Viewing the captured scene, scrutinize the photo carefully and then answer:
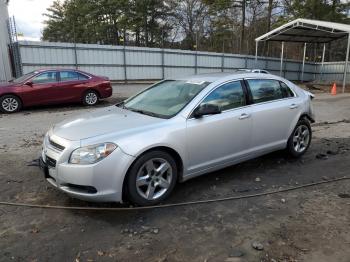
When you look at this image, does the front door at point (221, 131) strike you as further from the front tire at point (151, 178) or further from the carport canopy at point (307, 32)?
the carport canopy at point (307, 32)

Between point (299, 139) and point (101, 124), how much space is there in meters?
3.60

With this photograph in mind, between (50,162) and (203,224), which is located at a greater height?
(50,162)

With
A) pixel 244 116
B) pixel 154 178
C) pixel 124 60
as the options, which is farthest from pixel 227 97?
pixel 124 60

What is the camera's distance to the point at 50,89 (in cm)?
1229

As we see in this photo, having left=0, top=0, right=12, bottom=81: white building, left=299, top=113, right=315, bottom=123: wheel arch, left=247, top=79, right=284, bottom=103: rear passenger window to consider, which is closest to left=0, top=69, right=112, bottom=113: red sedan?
left=0, top=0, right=12, bottom=81: white building

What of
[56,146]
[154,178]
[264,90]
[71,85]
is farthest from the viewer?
[71,85]

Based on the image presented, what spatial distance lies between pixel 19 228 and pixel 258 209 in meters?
2.70

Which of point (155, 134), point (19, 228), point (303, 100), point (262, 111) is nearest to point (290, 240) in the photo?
point (155, 134)

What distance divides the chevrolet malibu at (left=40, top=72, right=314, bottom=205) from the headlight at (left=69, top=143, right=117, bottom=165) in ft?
0.04

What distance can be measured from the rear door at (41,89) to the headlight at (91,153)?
9.13 metres

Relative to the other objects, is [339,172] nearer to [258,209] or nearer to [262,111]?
[262,111]

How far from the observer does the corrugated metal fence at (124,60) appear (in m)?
17.9

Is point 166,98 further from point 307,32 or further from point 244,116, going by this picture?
point 307,32

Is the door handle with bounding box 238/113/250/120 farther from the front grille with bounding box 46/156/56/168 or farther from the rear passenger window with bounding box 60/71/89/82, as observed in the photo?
the rear passenger window with bounding box 60/71/89/82
